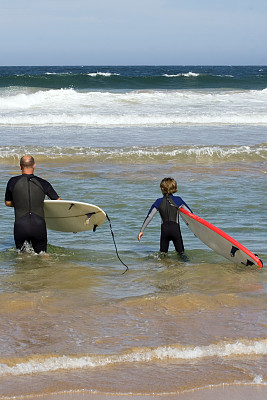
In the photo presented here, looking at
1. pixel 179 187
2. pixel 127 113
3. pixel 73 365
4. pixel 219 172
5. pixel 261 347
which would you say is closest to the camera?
pixel 73 365

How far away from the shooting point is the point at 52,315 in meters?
5.30

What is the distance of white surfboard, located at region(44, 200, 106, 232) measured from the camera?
7.26 meters

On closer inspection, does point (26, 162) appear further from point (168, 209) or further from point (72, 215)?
point (168, 209)

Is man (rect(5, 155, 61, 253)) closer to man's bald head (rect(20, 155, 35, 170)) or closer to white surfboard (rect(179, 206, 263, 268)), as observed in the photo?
man's bald head (rect(20, 155, 35, 170))

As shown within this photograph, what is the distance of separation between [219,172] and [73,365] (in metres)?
9.86

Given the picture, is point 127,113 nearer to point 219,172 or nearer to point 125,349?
point 219,172

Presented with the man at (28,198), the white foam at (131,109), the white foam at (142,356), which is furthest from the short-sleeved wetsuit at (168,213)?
the white foam at (131,109)

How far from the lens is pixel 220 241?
6.92 meters

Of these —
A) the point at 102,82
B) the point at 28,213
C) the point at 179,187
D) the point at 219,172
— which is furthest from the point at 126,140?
the point at 102,82

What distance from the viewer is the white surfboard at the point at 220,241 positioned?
6.67 metres

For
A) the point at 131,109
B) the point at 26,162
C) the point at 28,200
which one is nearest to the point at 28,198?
the point at 28,200

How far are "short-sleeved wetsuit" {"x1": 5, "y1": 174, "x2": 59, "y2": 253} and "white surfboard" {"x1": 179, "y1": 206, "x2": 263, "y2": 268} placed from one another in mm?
1668

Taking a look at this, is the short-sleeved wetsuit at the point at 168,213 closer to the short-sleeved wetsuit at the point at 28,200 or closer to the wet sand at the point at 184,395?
the short-sleeved wetsuit at the point at 28,200

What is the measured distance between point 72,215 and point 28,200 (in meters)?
0.78
